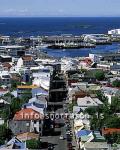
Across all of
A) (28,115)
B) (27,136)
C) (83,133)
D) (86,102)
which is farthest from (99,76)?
(27,136)

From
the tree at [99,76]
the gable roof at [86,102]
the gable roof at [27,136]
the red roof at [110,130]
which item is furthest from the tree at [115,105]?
the tree at [99,76]

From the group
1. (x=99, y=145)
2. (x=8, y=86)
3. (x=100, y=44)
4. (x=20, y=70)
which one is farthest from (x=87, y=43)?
(x=99, y=145)

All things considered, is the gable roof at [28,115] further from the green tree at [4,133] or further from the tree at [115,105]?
the tree at [115,105]

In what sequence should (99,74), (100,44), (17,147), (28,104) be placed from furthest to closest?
(100,44) < (99,74) < (28,104) < (17,147)

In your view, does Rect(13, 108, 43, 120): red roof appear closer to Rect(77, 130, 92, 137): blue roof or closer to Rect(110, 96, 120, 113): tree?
Rect(77, 130, 92, 137): blue roof

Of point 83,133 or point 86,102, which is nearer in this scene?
point 83,133

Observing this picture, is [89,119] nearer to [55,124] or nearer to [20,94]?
Result: [55,124]

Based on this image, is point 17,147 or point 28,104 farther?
point 28,104

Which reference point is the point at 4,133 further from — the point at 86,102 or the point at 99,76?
the point at 99,76

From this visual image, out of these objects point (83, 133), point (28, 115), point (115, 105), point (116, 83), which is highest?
point (28, 115)
